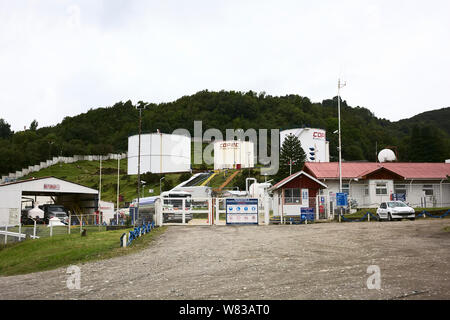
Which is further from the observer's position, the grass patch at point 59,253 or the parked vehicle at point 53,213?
the parked vehicle at point 53,213

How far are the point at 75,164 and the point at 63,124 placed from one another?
221 ft

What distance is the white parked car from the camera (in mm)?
28953

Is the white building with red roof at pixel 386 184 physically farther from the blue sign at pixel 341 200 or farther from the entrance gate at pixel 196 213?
the entrance gate at pixel 196 213

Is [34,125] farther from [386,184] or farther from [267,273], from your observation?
[267,273]

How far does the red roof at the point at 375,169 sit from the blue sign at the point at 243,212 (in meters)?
12.1

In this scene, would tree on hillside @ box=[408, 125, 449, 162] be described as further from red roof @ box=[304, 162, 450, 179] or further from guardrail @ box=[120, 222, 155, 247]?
guardrail @ box=[120, 222, 155, 247]

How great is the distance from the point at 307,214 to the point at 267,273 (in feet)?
70.2

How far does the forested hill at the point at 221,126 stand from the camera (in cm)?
11544

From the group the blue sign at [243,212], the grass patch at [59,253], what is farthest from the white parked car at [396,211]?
the grass patch at [59,253]

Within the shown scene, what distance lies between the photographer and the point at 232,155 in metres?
110

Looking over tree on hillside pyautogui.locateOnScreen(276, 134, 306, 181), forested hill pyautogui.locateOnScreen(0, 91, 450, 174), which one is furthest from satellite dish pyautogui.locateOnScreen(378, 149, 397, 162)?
forested hill pyautogui.locateOnScreen(0, 91, 450, 174)

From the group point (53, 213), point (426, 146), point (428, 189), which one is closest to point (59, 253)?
point (53, 213)

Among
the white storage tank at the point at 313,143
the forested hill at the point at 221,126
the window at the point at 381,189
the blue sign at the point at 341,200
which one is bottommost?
the blue sign at the point at 341,200

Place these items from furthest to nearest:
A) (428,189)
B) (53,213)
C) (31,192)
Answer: (31,192), (53,213), (428,189)
